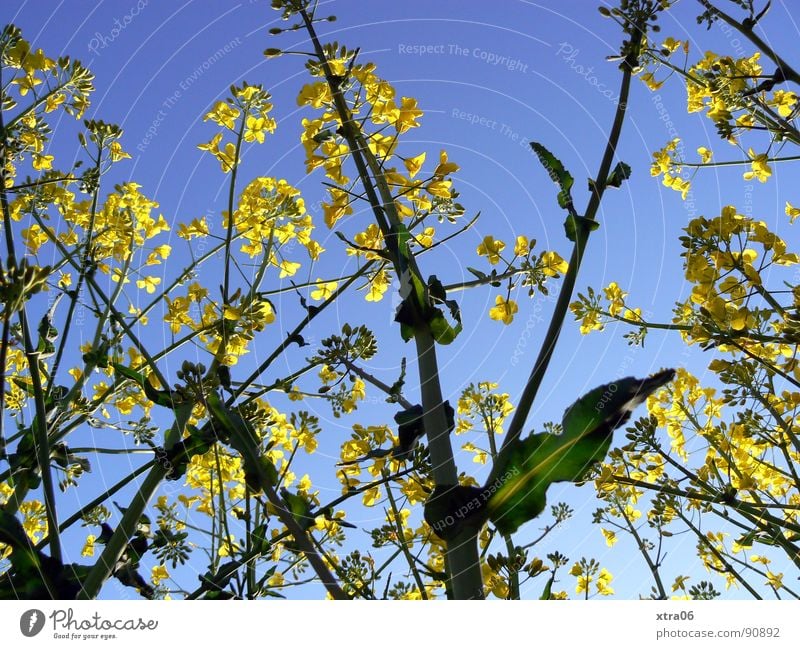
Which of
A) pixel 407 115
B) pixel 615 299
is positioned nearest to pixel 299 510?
pixel 407 115

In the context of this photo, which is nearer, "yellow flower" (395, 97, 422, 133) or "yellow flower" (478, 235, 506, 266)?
"yellow flower" (395, 97, 422, 133)

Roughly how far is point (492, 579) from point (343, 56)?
5.67 ft

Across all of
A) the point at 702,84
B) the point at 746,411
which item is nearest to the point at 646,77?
the point at 702,84

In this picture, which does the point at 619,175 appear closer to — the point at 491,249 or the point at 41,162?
the point at 491,249

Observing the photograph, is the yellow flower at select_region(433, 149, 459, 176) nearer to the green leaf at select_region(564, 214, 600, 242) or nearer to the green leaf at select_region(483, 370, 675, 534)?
the green leaf at select_region(564, 214, 600, 242)

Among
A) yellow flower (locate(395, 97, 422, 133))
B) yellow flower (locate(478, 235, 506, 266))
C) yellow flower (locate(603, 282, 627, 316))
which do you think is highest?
yellow flower (locate(603, 282, 627, 316))

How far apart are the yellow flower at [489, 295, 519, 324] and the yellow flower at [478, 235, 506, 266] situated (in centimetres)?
14

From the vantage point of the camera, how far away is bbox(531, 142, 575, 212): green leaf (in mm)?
1702

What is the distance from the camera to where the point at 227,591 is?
6.45 ft

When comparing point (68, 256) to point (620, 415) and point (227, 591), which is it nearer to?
point (227, 591)

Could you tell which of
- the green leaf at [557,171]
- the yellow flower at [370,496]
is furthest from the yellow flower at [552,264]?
the yellow flower at [370,496]

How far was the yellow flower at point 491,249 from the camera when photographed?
217cm

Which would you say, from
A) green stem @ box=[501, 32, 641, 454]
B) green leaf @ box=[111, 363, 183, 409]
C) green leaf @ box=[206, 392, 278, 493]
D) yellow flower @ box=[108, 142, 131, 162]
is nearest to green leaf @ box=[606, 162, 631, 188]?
green stem @ box=[501, 32, 641, 454]
